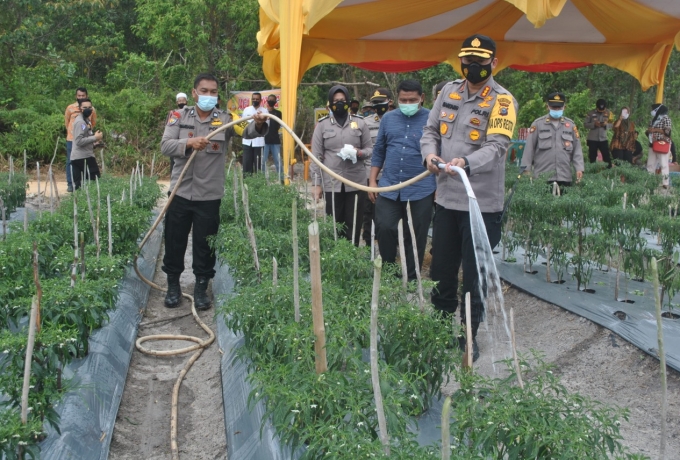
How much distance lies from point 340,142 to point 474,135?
2.66m

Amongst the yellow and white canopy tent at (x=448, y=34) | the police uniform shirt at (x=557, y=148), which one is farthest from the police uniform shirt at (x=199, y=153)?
the police uniform shirt at (x=557, y=148)

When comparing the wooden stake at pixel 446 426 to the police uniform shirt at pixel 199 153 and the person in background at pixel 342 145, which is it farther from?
the person in background at pixel 342 145

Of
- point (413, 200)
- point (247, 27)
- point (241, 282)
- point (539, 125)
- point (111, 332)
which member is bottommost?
point (111, 332)

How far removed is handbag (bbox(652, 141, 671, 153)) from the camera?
36.6 feet

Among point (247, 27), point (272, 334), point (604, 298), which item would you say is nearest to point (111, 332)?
point (272, 334)

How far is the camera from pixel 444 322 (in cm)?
327

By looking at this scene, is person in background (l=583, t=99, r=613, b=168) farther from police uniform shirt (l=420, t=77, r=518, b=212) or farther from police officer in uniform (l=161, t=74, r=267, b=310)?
police uniform shirt (l=420, t=77, r=518, b=212)

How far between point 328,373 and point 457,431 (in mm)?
569

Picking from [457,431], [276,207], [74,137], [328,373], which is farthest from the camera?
[74,137]

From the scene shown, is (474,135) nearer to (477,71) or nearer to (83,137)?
(477,71)

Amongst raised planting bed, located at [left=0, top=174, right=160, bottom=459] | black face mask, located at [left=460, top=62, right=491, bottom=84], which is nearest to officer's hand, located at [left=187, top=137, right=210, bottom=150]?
raised planting bed, located at [left=0, top=174, right=160, bottom=459]

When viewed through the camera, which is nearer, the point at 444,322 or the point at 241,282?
the point at 444,322

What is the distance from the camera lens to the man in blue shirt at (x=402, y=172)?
5.13 m

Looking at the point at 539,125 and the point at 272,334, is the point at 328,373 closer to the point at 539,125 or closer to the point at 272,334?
the point at 272,334
